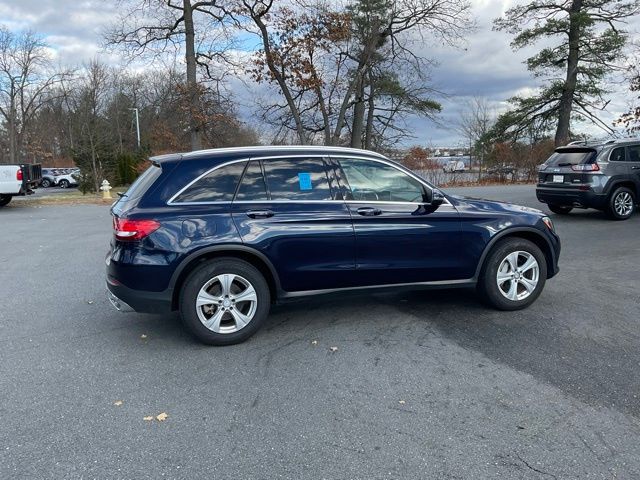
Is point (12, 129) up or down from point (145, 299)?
up

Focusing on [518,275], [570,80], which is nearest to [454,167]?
[570,80]

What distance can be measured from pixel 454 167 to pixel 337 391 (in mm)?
27644

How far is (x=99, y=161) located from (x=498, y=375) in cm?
2295

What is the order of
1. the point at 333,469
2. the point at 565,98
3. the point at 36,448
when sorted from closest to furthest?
1. the point at 333,469
2. the point at 36,448
3. the point at 565,98

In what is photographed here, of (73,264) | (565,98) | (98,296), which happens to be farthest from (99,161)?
(565,98)

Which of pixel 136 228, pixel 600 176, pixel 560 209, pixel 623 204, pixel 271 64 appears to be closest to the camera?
pixel 136 228

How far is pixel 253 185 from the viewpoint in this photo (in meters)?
4.31

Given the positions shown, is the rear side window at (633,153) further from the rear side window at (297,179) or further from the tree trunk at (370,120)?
the tree trunk at (370,120)

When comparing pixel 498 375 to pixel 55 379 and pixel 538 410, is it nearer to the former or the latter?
pixel 538 410

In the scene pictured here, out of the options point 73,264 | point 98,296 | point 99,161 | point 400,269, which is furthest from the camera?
point 99,161

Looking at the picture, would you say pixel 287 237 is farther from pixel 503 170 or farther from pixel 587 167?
pixel 503 170

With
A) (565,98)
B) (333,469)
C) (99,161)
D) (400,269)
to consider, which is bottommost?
(333,469)

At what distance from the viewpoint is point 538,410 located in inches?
122

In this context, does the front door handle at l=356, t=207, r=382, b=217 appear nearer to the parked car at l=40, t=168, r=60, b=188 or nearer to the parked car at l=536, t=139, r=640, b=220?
the parked car at l=536, t=139, r=640, b=220
